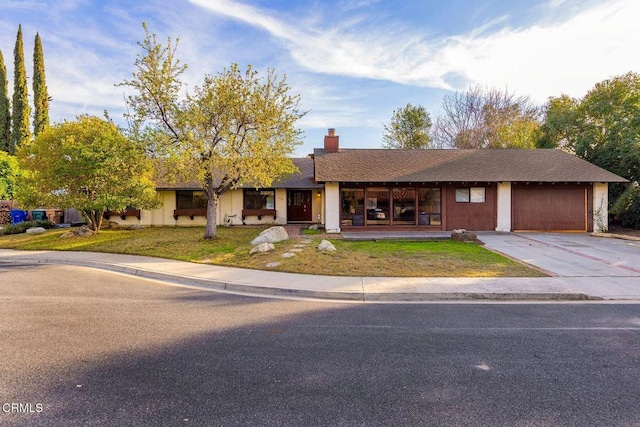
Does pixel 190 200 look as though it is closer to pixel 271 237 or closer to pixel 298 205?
pixel 298 205

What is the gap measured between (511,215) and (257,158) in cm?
1401

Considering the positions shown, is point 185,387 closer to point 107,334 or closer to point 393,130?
point 107,334

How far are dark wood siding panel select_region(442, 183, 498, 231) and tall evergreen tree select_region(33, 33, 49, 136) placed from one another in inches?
1475

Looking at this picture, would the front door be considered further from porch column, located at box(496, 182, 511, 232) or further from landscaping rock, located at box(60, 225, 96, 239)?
porch column, located at box(496, 182, 511, 232)

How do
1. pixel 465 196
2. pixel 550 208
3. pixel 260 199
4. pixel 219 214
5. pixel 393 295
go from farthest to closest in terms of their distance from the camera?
1. pixel 260 199
2. pixel 219 214
3. pixel 465 196
4. pixel 550 208
5. pixel 393 295

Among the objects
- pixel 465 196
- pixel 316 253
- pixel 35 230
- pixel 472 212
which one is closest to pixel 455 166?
pixel 465 196

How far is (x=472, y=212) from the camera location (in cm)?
1894

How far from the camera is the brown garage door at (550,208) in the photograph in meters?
18.7

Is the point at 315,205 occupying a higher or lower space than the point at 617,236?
higher

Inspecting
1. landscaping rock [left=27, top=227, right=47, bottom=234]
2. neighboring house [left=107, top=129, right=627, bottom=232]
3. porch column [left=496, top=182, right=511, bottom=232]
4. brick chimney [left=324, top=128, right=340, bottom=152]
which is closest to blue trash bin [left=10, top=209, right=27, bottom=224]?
landscaping rock [left=27, top=227, right=47, bottom=234]

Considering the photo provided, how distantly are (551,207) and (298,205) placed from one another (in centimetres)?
1477

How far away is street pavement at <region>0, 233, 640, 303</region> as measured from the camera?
7.37 m

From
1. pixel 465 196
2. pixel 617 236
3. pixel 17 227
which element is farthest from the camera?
pixel 465 196

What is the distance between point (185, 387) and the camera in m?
3.51
